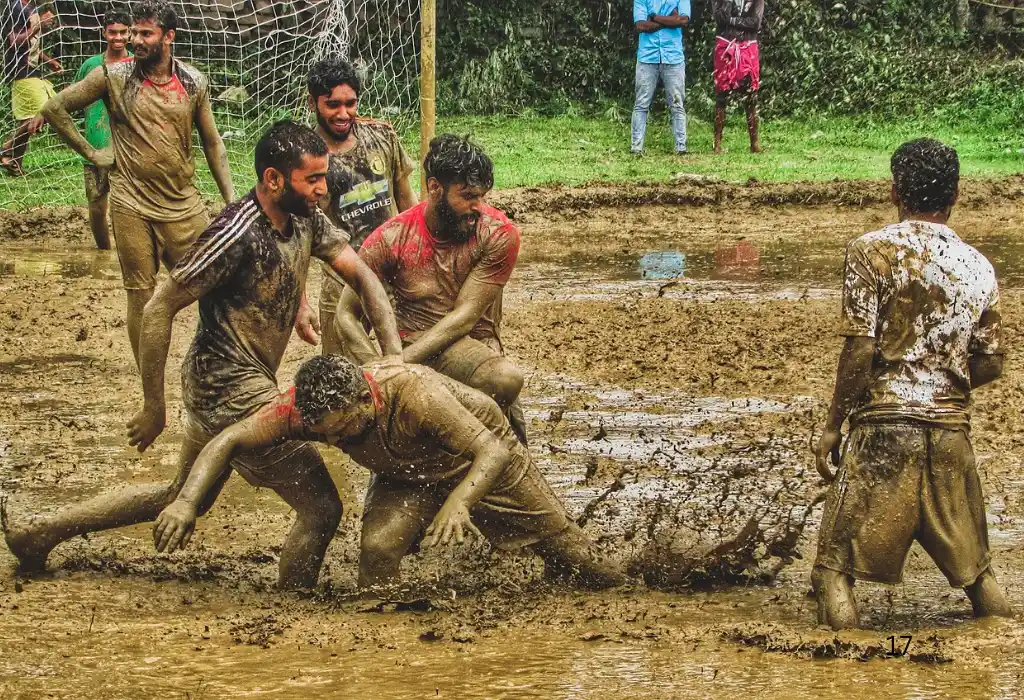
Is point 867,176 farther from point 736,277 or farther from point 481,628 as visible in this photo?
point 481,628

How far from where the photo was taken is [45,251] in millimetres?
12844

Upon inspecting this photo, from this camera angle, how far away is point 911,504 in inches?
201

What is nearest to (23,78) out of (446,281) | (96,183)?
(96,183)

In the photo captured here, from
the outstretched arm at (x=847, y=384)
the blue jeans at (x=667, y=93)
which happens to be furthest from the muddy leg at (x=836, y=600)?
the blue jeans at (x=667, y=93)

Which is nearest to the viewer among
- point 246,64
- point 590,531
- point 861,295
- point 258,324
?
point 861,295

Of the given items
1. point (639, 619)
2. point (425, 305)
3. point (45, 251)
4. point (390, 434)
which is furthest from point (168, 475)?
point (45, 251)

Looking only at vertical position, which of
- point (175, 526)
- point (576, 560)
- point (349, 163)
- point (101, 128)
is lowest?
point (576, 560)

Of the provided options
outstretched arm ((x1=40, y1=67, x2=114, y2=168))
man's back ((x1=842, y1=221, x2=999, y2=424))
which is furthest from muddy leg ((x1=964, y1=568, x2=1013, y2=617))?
outstretched arm ((x1=40, y1=67, x2=114, y2=168))

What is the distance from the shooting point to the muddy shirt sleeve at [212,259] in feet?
17.6

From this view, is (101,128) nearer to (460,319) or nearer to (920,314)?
(460,319)

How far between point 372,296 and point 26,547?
174 cm

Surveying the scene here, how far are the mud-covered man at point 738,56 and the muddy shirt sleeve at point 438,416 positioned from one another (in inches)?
452

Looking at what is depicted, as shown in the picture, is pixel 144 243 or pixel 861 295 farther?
pixel 144 243

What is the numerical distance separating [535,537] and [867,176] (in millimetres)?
10175
